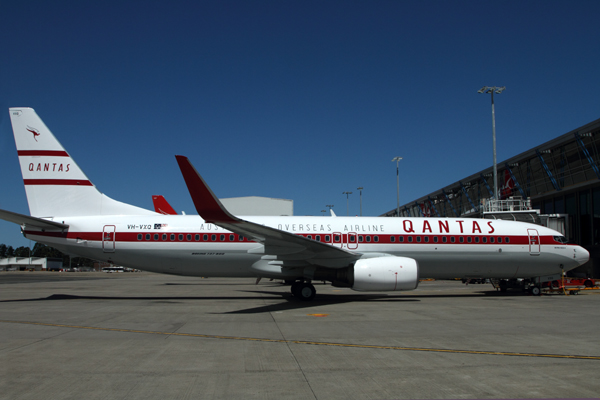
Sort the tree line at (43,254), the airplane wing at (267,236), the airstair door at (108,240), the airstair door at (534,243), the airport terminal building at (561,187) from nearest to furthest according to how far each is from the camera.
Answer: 1. the airplane wing at (267,236)
2. the airstair door at (108,240)
3. the airstair door at (534,243)
4. the airport terminal building at (561,187)
5. the tree line at (43,254)

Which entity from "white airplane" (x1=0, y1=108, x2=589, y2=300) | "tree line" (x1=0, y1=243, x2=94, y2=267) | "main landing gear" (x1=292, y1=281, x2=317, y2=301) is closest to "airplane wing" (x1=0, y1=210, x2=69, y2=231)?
"white airplane" (x1=0, y1=108, x2=589, y2=300)

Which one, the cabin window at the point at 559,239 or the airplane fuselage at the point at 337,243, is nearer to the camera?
the airplane fuselage at the point at 337,243

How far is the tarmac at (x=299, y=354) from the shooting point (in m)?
4.93

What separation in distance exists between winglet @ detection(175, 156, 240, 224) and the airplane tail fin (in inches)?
282

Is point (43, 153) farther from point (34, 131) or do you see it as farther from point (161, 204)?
point (161, 204)

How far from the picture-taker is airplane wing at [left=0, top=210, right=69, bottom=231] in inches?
550

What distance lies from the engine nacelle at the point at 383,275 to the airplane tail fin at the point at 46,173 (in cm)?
1042

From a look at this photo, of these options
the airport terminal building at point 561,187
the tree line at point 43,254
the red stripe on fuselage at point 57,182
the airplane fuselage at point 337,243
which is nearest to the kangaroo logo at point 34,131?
the red stripe on fuselage at point 57,182

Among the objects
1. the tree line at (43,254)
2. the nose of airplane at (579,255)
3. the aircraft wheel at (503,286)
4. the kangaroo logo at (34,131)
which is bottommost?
the tree line at (43,254)

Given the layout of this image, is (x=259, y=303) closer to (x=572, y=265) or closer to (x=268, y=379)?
(x=268, y=379)

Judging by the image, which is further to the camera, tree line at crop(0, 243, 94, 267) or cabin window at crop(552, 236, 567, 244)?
tree line at crop(0, 243, 94, 267)

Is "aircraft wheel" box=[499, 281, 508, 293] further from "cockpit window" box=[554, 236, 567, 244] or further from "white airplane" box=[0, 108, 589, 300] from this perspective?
"cockpit window" box=[554, 236, 567, 244]

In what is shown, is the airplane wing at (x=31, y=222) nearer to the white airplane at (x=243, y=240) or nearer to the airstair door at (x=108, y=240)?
the white airplane at (x=243, y=240)

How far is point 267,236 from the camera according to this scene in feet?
44.4
